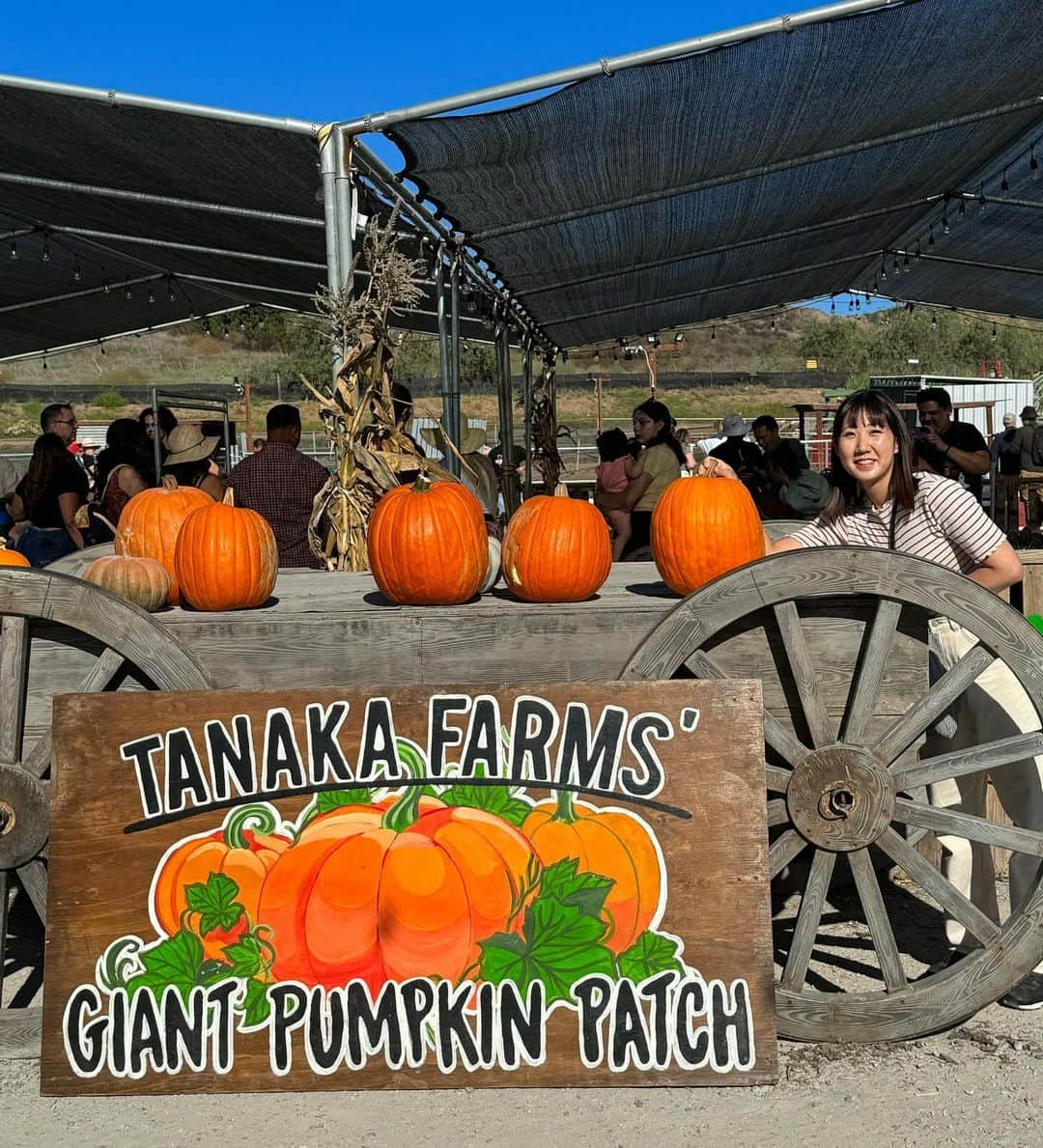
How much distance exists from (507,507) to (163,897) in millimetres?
8465

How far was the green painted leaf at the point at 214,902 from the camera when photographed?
2.56 metres

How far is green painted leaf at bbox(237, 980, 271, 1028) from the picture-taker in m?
2.52

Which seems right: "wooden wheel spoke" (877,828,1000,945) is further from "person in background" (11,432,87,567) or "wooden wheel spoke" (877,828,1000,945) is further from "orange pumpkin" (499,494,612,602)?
"person in background" (11,432,87,567)

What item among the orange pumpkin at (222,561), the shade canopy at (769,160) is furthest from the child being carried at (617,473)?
the orange pumpkin at (222,561)

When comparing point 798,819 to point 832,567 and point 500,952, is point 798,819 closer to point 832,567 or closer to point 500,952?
point 832,567

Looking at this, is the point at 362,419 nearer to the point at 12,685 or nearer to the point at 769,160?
the point at 12,685

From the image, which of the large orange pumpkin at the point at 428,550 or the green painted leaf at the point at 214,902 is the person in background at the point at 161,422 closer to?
the large orange pumpkin at the point at 428,550

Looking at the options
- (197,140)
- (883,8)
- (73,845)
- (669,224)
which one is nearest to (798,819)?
(73,845)

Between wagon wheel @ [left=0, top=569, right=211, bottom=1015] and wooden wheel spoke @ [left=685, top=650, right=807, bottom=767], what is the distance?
1.15 meters

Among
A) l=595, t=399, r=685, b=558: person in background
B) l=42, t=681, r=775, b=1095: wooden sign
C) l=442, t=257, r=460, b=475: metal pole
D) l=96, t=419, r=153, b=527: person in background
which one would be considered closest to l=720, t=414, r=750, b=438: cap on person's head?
l=595, t=399, r=685, b=558: person in background

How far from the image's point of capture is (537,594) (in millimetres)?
Result: 3115

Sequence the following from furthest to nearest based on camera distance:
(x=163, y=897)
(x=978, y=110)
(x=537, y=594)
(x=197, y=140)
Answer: (x=978, y=110) < (x=197, y=140) < (x=537, y=594) < (x=163, y=897)

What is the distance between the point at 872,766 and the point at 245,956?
4.79 ft

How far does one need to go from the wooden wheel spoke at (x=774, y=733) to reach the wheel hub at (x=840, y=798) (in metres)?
0.02
